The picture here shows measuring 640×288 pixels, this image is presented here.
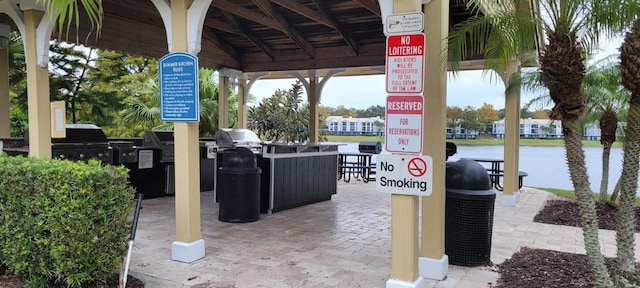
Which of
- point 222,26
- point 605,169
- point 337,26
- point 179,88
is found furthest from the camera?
point 222,26

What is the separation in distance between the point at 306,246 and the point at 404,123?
2281mm

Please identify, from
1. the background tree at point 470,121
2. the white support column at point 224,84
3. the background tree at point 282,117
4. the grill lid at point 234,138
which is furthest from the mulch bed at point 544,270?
the background tree at point 282,117

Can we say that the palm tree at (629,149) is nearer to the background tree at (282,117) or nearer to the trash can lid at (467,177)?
the trash can lid at (467,177)

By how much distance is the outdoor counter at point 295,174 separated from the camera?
6.79 m

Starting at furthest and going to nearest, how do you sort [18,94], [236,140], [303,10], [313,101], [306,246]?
[18,94], [313,101], [236,140], [303,10], [306,246]

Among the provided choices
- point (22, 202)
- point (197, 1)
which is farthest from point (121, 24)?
point (22, 202)

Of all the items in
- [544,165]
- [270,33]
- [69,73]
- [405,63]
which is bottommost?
[544,165]

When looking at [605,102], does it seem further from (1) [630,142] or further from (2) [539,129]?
(1) [630,142]

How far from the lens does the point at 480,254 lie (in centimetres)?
434

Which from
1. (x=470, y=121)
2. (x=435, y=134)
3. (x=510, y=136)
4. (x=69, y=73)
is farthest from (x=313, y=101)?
(x=69, y=73)

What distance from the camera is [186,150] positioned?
173 inches

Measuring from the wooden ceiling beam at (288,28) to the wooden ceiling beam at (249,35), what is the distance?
102 centimetres

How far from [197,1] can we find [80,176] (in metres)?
2.02

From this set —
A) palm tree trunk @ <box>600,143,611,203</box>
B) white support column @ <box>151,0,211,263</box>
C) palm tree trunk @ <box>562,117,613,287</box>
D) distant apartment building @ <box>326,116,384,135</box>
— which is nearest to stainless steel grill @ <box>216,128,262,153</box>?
distant apartment building @ <box>326,116,384,135</box>
